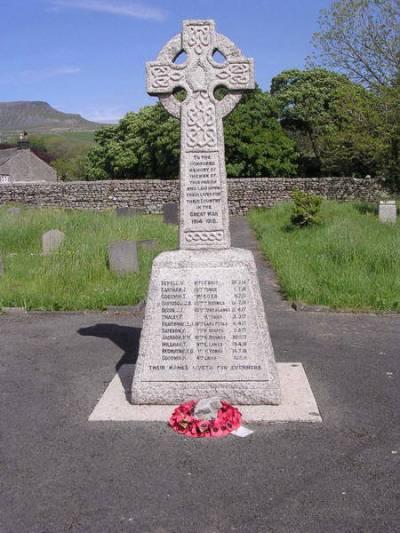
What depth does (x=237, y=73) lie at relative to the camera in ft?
15.6

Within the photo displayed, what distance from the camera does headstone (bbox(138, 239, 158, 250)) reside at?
12.7 metres

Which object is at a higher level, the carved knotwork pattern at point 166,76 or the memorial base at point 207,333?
the carved knotwork pattern at point 166,76

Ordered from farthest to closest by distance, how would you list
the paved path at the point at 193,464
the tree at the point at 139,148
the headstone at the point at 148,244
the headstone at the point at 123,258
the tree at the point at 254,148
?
the tree at the point at 139,148
the tree at the point at 254,148
the headstone at the point at 148,244
the headstone at the point at 123,258
the paved path at the point at 193,464

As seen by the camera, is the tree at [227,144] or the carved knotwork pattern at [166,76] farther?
the tree at [227,144]

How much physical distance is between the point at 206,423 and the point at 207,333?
727 mm

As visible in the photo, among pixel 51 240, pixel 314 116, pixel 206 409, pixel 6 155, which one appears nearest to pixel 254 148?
pixel 314 116

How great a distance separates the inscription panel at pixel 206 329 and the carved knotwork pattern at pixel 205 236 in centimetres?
26

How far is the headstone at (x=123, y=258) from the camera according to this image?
1047cm

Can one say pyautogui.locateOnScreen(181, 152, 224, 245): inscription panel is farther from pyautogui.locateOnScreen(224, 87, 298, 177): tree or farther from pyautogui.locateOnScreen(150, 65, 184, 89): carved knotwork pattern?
pyautogui.locateOnScreen(224, 87, 298, 177): tree

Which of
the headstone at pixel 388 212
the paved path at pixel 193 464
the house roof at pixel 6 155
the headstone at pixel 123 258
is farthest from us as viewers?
the house roof at pixel 6 155

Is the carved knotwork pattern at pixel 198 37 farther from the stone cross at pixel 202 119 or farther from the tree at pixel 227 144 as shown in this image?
the tree at pixel 227 144

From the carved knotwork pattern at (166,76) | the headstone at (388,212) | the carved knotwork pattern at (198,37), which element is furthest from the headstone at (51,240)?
the headstone at (388,212)

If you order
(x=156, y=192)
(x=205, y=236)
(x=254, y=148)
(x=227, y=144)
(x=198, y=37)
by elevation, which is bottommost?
(x=156, y=192)

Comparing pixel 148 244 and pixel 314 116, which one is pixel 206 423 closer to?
pixel 148 244
